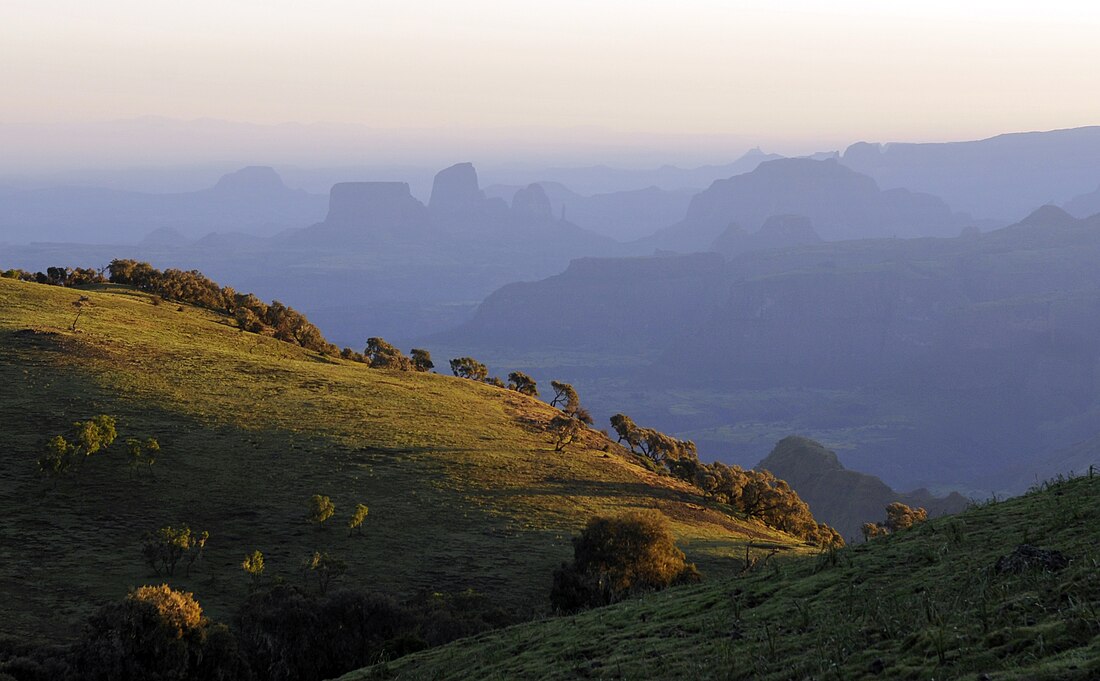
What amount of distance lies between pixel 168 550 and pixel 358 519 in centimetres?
1011

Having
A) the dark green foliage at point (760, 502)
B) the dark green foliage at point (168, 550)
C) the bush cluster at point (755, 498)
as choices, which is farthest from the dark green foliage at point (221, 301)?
the dark green foliage at point (168, 550)

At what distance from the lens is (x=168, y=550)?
3884cm

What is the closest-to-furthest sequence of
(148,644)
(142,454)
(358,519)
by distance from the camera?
(148,644) → (358,519) → (142,454)

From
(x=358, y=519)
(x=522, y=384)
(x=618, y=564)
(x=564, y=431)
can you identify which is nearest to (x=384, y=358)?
(x=522, y=384)

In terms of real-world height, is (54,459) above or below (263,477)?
above

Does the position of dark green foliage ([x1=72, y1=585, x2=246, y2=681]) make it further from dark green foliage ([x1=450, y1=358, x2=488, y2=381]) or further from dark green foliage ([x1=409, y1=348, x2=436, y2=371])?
dark green foliage ([x1=450, y1=358, x2=488, y2=381])

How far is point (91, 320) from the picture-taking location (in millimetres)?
79250

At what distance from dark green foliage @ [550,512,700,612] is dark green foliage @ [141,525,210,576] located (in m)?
16.7

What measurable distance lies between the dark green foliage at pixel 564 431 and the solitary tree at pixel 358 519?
29466mm

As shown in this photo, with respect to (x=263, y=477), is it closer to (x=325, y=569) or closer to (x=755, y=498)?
(x=325, y=569)

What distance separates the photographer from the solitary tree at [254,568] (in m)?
38.6

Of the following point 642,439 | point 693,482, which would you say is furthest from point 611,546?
point 642,439

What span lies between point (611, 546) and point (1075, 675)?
2829cm

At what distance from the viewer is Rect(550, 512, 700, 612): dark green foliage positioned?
36.6m
